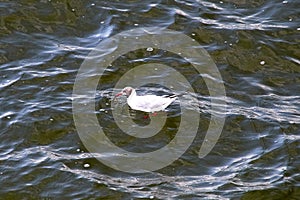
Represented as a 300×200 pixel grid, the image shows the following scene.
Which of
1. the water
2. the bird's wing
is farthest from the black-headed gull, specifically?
the water

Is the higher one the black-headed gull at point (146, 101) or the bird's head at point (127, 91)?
the bird's head at point (127, 91)

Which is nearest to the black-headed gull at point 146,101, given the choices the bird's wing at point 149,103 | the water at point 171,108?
the bird's wing at point 149,103

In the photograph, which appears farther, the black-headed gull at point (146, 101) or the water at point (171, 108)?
Result: the black-headed gull at point (146, 101)

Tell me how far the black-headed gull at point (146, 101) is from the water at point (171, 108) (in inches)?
13.9

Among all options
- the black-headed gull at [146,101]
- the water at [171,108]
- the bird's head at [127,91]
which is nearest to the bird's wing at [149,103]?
the black-headed gull at [146,101]

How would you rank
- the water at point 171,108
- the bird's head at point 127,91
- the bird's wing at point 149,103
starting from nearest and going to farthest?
the water at point 171,108, the bird's wing at point 149,103, the bird's head at point 127,91

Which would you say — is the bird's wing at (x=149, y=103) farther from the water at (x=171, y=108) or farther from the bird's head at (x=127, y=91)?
the water at (x=171, y=108)

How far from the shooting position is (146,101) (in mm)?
12656

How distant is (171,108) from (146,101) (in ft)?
1.74

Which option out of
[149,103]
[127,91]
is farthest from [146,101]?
[127,91]

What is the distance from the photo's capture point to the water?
10.9 metres

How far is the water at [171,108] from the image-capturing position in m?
10.9

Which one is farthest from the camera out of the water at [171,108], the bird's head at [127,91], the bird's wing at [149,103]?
the bird's head at [127,91]

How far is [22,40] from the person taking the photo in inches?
575
